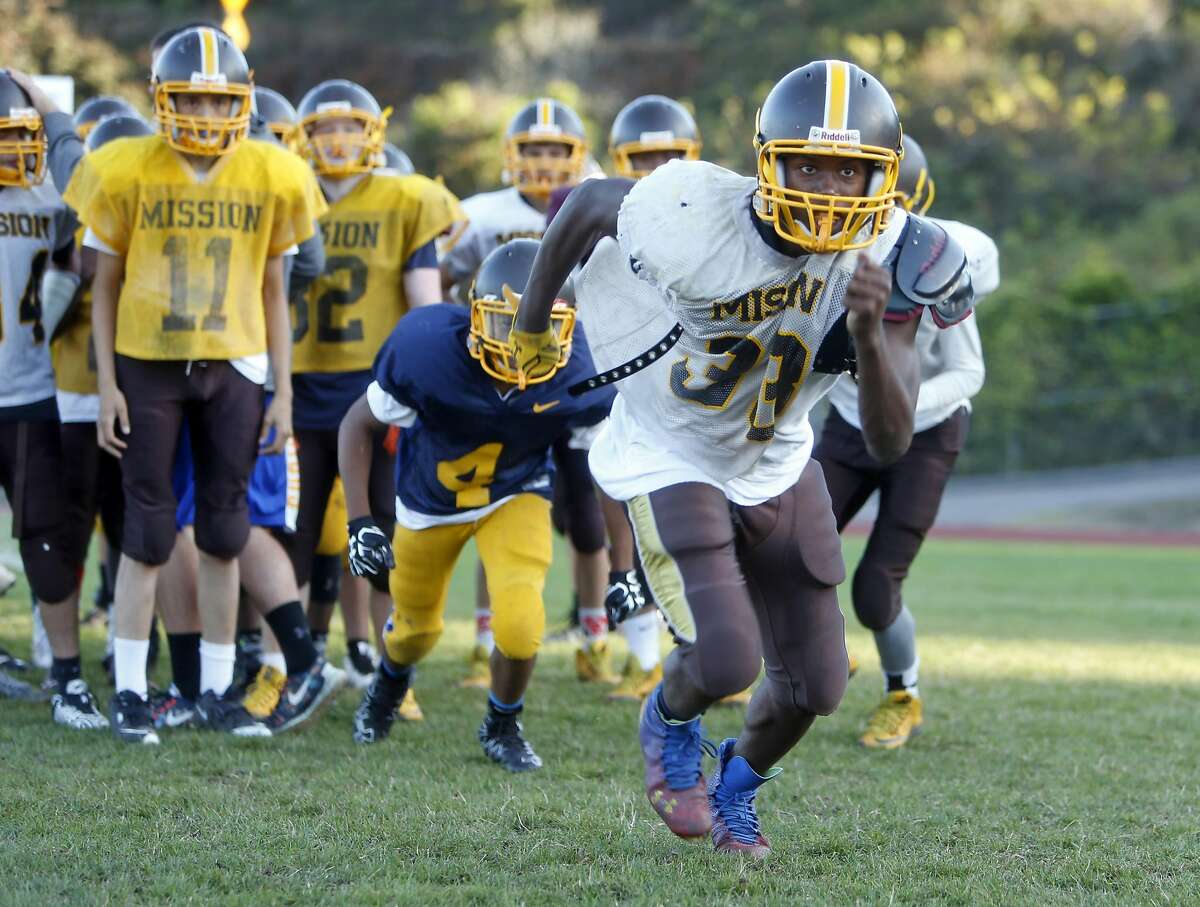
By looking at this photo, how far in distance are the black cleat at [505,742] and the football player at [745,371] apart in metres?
0.85

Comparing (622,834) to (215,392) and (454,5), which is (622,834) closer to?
(215,392)

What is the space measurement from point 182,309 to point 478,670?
199 cm

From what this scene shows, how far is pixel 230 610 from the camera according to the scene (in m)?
4.78

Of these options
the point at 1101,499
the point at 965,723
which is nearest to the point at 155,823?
the point at 965,723

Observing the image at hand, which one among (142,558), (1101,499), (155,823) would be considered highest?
(142,558)

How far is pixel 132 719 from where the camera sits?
14.7 feet

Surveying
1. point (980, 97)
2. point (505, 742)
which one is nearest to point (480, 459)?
point (505, 742)

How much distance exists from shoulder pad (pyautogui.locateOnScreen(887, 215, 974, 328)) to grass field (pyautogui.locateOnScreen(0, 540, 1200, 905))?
1.16 metres

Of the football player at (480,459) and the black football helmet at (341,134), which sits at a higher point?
the black football helmet at (341,134)

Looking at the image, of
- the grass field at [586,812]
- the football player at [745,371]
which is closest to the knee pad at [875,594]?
the grass field at [586,812]

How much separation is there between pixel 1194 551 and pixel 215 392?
39.6ft

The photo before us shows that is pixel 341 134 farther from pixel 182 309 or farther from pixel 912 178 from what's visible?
pixel 912 178

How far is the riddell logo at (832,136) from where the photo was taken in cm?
301

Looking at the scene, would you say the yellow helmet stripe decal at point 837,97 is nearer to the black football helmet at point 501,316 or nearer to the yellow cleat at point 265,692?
the black football helmet at point 501,316
